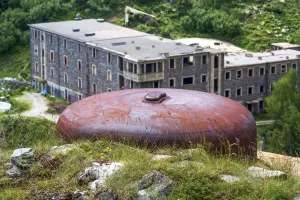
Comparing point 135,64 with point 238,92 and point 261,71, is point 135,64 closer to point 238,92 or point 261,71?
point 238,92

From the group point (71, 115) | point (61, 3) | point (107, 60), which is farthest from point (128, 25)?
point (71, 115)

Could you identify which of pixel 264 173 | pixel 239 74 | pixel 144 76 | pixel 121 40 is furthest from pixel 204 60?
pixel 264 173

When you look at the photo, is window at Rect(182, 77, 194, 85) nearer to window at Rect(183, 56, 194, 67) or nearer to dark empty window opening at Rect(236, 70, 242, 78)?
window at Rect(183, 56, 194, 67)

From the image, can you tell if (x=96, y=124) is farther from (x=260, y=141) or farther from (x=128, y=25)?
(x=128, y=25)

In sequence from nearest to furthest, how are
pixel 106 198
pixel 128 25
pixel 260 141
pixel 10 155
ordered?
pixel 106 198 → pixel 10 155 → pixel 260 141 → pixel 128 25

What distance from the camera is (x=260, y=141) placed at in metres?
42.3

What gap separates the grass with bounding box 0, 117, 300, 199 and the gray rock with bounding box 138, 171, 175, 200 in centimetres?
11

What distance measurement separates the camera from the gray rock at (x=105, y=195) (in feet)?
43.0

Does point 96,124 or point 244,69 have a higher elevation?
point 96,124

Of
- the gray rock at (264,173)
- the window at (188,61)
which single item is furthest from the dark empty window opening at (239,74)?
the gray rock at (264,173)

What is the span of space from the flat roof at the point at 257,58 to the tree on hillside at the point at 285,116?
7.72 meters

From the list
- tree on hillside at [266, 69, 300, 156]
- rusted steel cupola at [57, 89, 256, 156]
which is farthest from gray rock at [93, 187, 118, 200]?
tree on hillside at [266, 69, 300, 156]

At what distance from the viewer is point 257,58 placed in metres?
54.1

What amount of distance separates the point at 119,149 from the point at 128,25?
48.7m
